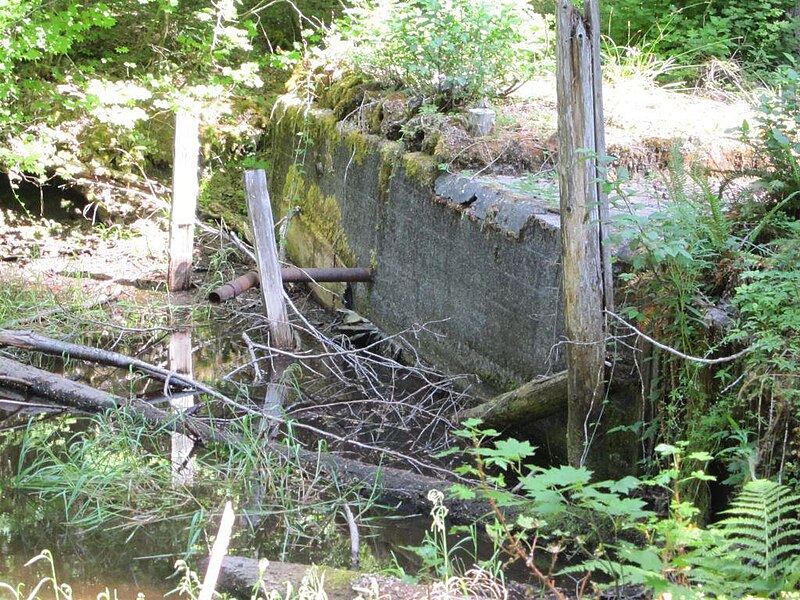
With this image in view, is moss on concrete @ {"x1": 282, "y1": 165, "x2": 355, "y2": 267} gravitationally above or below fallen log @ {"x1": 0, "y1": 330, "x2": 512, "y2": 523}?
above

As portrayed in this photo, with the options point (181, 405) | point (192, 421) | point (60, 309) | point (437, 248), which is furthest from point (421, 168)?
point (60, 309)

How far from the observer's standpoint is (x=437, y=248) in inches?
272

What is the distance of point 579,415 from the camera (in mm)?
4762

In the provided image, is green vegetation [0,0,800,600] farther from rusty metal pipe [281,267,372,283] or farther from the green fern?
rusty metal pipe [281,267,372,283]

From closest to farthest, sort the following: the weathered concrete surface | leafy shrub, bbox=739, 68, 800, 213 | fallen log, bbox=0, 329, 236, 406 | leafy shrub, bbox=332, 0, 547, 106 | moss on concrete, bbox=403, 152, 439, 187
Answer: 1. leafy shrub, bbox=739, 68, 800, 213
2. the weathered concrete surface
3. fallen log, bbox=0, 329, 236, 406
4. moss on concrete, bbox=403, 152, 439, 187
5. leafy shrub, bbox=332, 0, 547, 106

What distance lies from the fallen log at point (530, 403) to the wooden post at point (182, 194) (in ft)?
14.8

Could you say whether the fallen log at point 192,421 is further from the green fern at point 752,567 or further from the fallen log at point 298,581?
the green fern at point 752,567

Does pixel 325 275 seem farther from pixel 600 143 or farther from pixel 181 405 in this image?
pixel 600 143

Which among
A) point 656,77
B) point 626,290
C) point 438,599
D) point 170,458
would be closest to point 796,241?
point 626,290

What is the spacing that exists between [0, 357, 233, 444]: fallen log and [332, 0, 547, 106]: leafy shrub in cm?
328

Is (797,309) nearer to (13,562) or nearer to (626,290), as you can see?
(626,290)

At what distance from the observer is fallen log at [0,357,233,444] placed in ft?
18.8

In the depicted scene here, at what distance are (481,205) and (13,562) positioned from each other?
11.4 ft

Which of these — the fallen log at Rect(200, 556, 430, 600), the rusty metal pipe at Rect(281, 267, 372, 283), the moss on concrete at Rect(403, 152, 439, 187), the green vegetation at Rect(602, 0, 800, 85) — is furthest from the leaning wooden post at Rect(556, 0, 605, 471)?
the green vegetation at Rect(602, 0, 800, 85)
